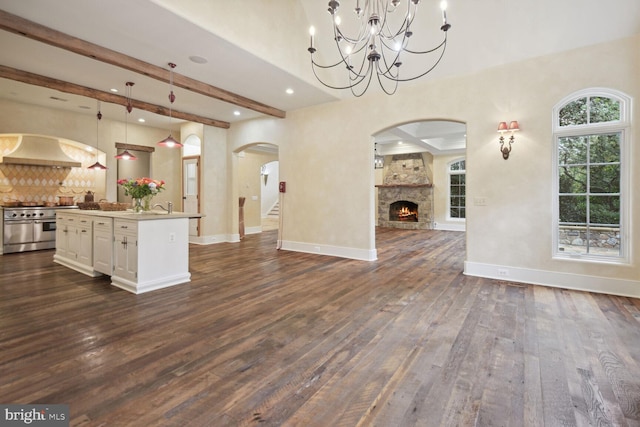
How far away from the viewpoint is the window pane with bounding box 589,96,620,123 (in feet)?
13.1

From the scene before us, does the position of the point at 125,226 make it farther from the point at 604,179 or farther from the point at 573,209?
the point at 604,179

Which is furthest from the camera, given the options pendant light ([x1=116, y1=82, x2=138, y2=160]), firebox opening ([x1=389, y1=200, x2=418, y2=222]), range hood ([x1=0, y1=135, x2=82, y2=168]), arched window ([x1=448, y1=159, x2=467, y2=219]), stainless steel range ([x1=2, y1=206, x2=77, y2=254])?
firebox opening ([x1=389, y1=200, x2=418, y2=222])

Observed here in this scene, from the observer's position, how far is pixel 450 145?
10750 millimetres

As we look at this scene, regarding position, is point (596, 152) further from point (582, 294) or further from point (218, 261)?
point (218, 261)

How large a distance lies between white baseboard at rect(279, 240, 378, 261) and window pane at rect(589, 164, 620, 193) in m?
3.46

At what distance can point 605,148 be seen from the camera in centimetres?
410

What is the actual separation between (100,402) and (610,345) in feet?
12.6

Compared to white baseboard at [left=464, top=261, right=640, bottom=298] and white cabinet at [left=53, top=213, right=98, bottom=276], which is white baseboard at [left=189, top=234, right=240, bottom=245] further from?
white baseboard at [left=464, top=261, right=640, bottom=298]

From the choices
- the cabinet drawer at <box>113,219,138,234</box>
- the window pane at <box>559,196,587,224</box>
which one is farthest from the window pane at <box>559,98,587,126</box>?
the cabinet drawer at <box>113,219,138,234</box>

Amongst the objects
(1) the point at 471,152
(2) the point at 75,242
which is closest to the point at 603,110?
(1) the point at 471,152

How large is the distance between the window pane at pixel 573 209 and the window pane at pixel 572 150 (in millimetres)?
496

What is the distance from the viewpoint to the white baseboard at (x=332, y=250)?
606 centimetres

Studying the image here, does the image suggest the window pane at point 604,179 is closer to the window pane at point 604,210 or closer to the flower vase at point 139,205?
the window pane at point 604,210

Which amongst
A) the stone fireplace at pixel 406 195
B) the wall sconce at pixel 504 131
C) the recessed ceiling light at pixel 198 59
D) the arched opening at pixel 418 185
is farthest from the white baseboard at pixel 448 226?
the recessed ceiling light at pixel 198 59
